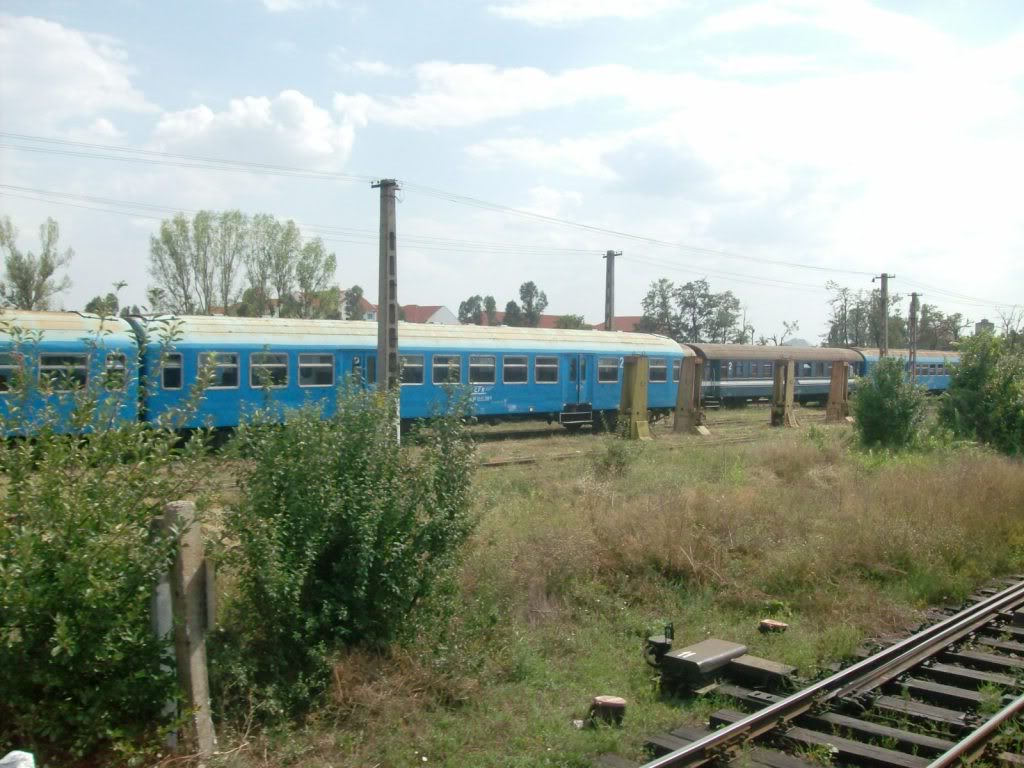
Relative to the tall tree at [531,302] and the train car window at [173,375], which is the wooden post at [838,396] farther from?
the tall tree at [531,302]

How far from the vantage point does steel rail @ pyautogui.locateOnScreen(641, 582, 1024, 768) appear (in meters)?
5.25

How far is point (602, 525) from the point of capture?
9.87 m

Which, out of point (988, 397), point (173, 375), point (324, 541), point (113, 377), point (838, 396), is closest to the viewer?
point (113, 377)

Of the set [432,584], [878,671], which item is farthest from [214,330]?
[878,671]

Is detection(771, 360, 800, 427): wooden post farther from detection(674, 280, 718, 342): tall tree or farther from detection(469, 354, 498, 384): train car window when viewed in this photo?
detection(674, 280, 718, 342): tall tree

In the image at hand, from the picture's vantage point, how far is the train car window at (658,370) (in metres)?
28.3

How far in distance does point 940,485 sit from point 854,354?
32.5 metres

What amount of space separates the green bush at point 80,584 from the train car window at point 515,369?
18.9 meters

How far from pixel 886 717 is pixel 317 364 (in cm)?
1611

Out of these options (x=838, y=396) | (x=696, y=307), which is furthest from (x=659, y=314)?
(x=838, y=396)

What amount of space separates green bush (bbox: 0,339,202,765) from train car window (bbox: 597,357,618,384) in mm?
21935

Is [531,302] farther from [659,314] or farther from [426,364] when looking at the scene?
[426,364]

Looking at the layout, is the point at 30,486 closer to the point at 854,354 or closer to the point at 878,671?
the point at 878,671

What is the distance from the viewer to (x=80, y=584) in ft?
14.5
